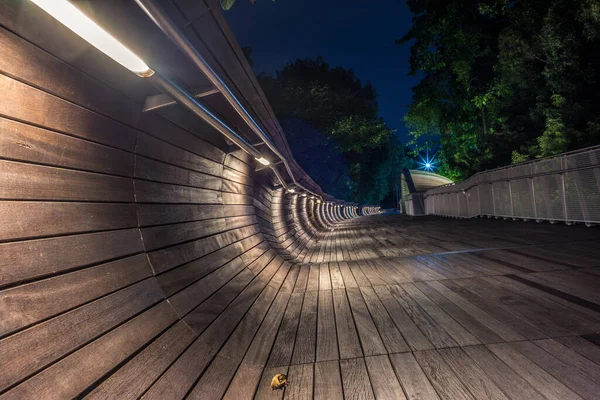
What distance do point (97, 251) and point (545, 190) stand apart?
35.3 ft

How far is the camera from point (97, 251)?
1.63m

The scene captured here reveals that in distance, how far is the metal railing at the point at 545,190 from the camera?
713 cm

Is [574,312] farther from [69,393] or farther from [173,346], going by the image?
[69,393]

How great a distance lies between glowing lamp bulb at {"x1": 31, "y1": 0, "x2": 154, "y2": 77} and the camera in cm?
105

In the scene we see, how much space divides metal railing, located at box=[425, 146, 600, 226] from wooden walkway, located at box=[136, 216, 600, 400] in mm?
3820

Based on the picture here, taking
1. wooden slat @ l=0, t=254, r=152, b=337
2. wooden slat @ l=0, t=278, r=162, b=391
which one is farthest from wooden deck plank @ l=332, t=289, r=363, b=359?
wooden slat @ l=0, t=254, r=152, b=337

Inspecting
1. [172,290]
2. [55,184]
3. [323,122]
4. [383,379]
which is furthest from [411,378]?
[323,122]

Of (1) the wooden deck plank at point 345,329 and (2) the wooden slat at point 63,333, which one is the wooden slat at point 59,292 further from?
(1) the wooden deck plank at point 345,329

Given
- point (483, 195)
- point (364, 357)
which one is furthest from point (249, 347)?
point (483, 195)

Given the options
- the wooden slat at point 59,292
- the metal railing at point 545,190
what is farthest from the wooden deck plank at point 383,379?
the metal railing at point 545,190

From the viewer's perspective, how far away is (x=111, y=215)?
1798mm

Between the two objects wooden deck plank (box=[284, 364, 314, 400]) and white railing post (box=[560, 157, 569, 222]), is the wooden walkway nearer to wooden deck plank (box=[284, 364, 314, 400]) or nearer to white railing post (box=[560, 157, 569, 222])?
wooden deck plank (box=[284, 364, 314, 400])

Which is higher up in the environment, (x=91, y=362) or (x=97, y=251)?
(x=97, y=251)

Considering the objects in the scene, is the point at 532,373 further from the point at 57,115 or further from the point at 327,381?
the point at 57,115
